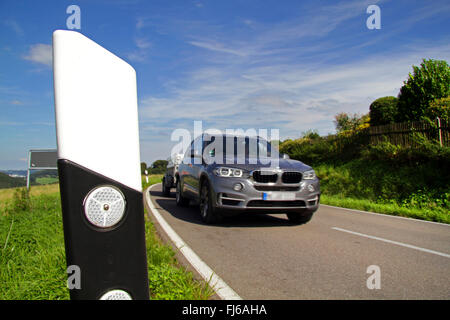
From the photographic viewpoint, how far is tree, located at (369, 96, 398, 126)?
743 inches

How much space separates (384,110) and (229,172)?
1572 centimetres

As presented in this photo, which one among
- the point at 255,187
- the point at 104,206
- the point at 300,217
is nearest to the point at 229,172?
the point at 255,187

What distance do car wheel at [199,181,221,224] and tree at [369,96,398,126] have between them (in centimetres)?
1483

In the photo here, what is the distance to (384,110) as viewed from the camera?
19.2 metres

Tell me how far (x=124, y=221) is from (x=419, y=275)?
3.86m

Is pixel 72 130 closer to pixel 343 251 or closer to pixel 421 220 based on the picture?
pixel 343 251

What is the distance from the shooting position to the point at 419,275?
381 cm

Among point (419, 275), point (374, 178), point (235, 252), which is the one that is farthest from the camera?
point (374, 178)

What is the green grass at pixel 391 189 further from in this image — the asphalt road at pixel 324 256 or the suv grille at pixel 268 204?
the suv grille at pixel 268 204

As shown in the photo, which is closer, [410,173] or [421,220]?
[421,220]

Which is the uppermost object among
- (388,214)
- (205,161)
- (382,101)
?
(382,101)

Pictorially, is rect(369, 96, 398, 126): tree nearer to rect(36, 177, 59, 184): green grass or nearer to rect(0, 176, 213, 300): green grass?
rect(0, 176, 213, 300): green grass
